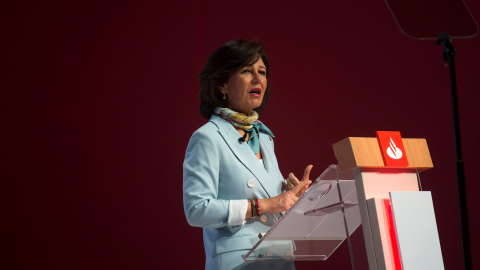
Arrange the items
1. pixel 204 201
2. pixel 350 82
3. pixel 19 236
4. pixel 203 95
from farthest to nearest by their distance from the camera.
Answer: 1. pixel 350 82
2. pixel 19 236
3. pixel 203 95
4. pixel 204 201

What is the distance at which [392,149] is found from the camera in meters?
1.45

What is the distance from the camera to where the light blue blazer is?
176cm

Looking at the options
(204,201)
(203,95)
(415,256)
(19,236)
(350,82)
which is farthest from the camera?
(350,82)

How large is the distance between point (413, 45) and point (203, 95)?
1.69 meters

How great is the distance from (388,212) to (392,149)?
0.53 ft

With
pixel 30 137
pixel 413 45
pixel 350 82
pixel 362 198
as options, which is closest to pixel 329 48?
pixel 350 82

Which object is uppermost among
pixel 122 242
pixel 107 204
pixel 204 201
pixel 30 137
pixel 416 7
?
pixel 416 7

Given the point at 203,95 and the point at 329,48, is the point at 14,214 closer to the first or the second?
the point at 203,95

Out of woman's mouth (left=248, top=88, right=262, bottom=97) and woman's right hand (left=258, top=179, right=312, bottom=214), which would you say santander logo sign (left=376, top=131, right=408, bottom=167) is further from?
woman's mouth (left=248, top=88, right=262, bottom=97)

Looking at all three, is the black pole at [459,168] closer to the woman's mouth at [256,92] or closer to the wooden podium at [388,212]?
the wooden podium at [388,212]

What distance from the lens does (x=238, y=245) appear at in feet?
5.84

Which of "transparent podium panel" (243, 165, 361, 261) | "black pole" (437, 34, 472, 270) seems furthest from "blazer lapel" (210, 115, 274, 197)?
"black pole" (437, 34, 472, 270)

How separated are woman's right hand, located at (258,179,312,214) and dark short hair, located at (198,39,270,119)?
Answer: 0.49 metres

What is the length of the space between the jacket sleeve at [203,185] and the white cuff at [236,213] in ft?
0.04
